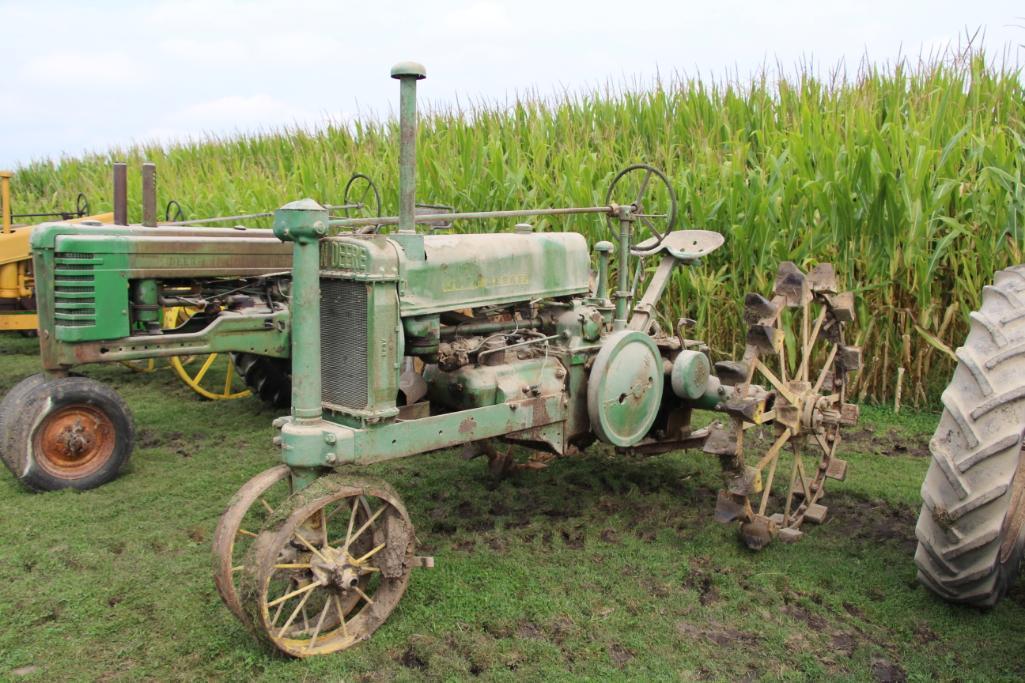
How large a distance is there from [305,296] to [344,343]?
0.96ft

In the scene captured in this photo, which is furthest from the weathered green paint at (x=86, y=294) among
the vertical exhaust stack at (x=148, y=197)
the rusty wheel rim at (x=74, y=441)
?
the vertical exhaust stack at (x=148, y=197)

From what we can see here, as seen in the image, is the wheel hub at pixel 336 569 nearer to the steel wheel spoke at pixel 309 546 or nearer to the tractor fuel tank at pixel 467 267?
the steel wheel spoke at pixel 309 546

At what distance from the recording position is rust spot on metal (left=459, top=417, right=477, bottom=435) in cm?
303

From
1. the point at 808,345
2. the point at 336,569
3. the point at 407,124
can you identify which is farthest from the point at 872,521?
the point at 407,124

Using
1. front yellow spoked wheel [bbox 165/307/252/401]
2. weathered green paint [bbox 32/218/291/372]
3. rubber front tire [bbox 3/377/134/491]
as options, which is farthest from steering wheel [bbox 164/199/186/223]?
rubber front tire [bbox 3/377/134/491]

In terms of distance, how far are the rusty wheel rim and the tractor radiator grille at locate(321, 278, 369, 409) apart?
6.43ft

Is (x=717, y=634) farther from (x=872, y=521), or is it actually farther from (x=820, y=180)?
(x=820, y=180)

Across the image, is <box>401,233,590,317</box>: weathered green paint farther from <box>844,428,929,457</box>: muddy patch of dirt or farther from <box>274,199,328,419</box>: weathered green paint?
<box>844,428,929,457</box>: muddy patch of dirt

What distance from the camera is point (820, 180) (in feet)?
17.4

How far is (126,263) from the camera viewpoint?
14.5ft

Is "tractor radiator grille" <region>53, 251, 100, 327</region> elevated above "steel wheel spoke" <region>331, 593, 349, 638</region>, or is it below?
above

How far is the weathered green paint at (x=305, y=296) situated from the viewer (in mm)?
2613

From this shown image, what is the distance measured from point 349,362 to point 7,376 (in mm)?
5288

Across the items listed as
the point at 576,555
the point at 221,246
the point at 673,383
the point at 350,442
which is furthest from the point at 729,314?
the point at 350,442
